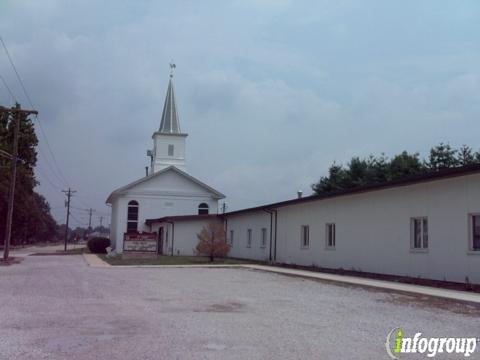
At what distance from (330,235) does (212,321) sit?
1672 centimetres

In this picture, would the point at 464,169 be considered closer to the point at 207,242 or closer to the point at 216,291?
the point at 216,291

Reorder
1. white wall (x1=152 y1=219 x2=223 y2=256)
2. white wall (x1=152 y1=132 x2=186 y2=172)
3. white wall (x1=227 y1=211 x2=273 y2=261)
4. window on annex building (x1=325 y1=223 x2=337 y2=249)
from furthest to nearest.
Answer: white wall (x1=152 y1=132 x2=186 y2=172)
white wall (x1=152 y1=219 x2=223 y2=256)
white wall (x1=227 y1=211 x2=273 y2=261)
window on annex building (x1=325 y1=223 x2=337 y2=249)

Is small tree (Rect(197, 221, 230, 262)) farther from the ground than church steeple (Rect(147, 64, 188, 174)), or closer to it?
closer to it

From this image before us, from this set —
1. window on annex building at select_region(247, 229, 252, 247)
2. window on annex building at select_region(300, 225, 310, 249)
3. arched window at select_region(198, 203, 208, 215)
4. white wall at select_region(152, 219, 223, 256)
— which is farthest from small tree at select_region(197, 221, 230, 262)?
arched window at select_region(198, 203, 208, 215)

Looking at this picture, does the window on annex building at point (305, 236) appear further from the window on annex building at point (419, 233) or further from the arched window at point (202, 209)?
the arched window at point (202, 209)

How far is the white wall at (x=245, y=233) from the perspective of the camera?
34625mm

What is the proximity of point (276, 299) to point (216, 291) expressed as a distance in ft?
7.85

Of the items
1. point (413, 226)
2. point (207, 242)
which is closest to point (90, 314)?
point (413, 226)

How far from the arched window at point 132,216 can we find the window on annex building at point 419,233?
113 ft

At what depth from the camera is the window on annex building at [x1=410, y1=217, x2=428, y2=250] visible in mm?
19531

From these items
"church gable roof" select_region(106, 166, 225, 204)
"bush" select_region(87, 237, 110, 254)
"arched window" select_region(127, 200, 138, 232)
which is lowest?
"bush" select_region(87, 237, 110, 254)

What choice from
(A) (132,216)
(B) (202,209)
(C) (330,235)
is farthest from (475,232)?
(A) (132,216)

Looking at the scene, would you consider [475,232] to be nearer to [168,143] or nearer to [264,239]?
[264,239]

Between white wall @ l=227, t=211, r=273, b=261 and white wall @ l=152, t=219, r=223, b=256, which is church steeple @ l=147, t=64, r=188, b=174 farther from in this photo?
white wall @ l=227, t=211, r=273, b=261
